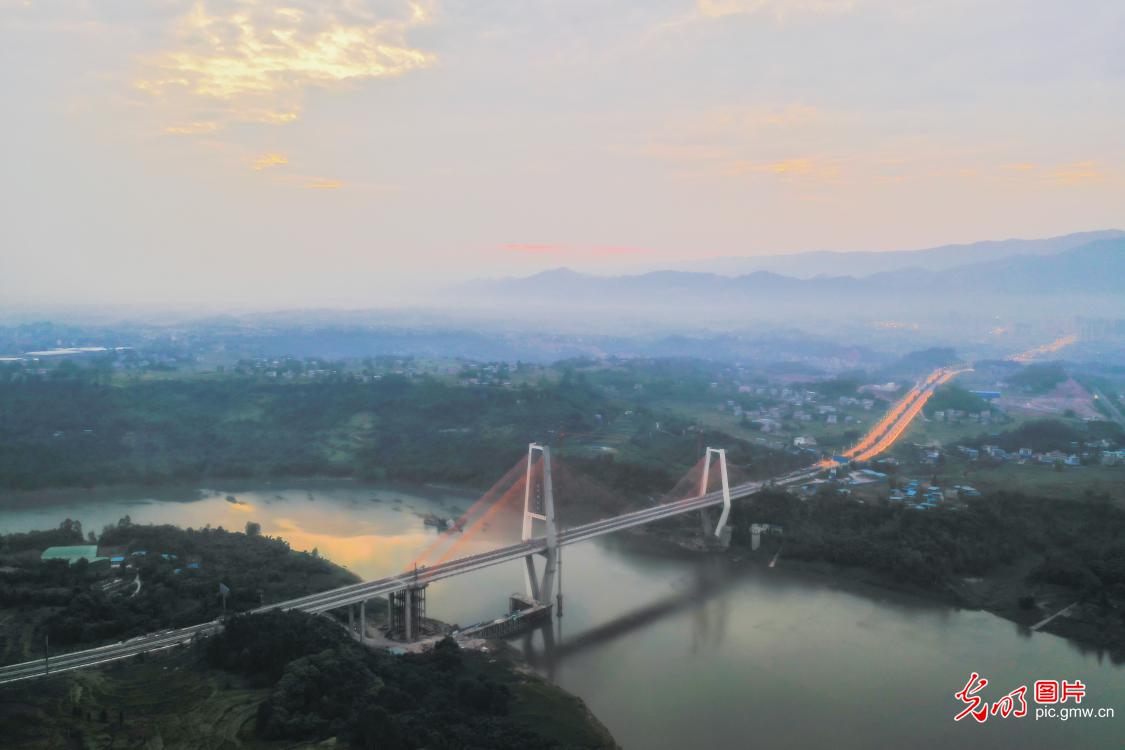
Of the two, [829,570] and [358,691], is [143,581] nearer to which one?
[358,691]

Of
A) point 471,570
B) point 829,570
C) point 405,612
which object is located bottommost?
point 829,570

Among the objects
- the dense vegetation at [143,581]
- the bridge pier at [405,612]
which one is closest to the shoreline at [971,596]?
the bridge pier at [405,612]

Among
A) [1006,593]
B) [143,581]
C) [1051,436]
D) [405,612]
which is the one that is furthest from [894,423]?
[143,581]

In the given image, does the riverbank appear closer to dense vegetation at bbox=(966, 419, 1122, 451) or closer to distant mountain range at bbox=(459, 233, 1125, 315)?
dense vegetation at bbox=(966, 419, 1122, 451)

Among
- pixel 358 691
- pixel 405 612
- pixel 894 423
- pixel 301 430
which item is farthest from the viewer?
pixel 894 423

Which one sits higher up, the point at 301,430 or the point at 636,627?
the point at 301,430

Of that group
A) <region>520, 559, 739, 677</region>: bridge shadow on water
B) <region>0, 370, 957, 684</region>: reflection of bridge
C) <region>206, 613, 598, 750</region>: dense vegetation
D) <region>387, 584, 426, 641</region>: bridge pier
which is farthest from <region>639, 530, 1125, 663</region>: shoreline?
<region>206, 613, 598, 750</region>: dense vegetation

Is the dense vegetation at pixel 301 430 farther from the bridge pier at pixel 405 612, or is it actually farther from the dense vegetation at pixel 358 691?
the dense vegetation at pixel 358 691
